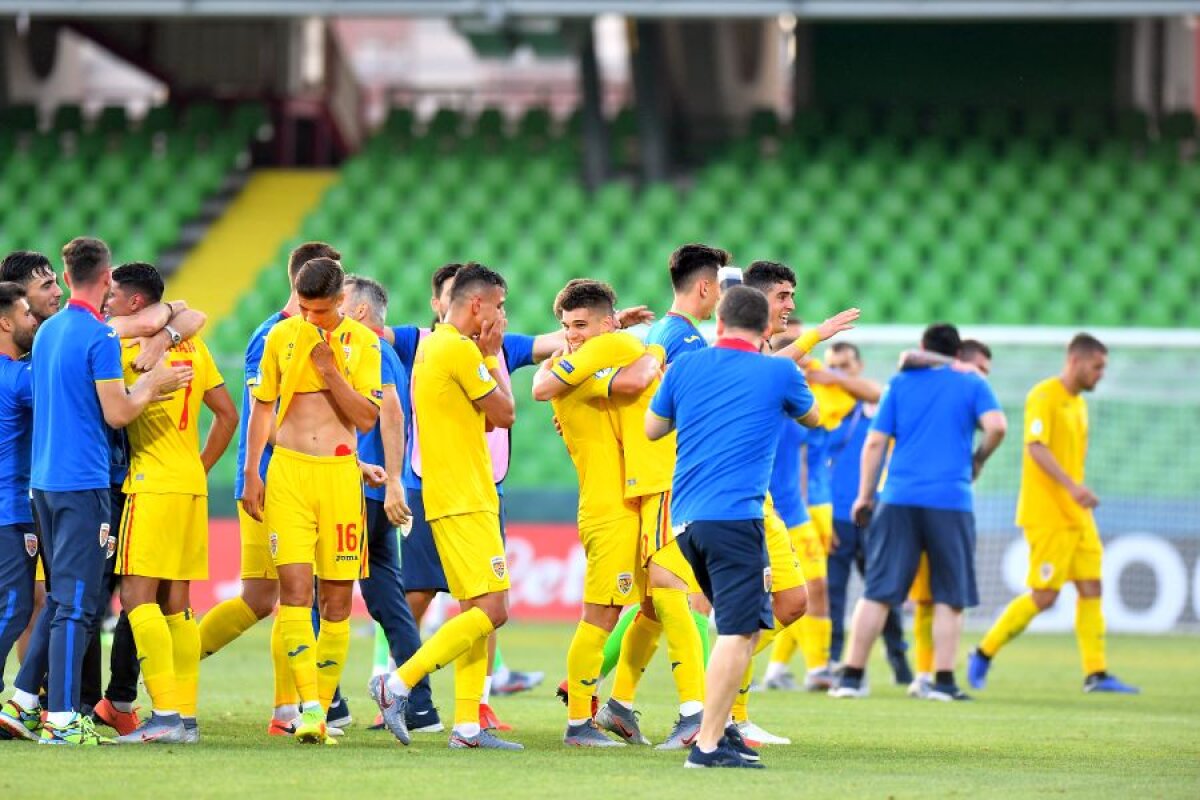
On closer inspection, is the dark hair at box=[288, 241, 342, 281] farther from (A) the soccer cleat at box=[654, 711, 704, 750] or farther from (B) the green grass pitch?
(A) the soccer cleat at box=[654, 711, 704, 750]

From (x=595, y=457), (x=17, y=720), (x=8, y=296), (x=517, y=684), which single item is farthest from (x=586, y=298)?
Answer: (x=517, y=684)

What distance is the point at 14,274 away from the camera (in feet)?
29.9

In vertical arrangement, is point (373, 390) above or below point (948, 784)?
above

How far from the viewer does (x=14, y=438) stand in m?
8.82

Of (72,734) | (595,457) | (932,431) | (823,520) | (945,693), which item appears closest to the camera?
(72,734)

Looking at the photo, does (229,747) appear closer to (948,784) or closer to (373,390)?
(373,390)

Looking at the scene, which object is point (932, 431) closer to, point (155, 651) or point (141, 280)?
point (141, 280)

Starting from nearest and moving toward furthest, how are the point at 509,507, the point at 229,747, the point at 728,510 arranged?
the point at 728,510
the point at 229,747
the point at 509,507

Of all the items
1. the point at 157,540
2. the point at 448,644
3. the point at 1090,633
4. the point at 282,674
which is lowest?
the point at 1090,633

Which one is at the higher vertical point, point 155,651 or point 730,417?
point 730,417

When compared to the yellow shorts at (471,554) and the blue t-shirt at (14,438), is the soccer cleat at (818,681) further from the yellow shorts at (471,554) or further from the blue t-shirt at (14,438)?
the blue t-shirt at (14,438)

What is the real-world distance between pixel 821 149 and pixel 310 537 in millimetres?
16747

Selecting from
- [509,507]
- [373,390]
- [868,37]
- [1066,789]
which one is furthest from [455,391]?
[868,37]

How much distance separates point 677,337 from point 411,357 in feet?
6.65
